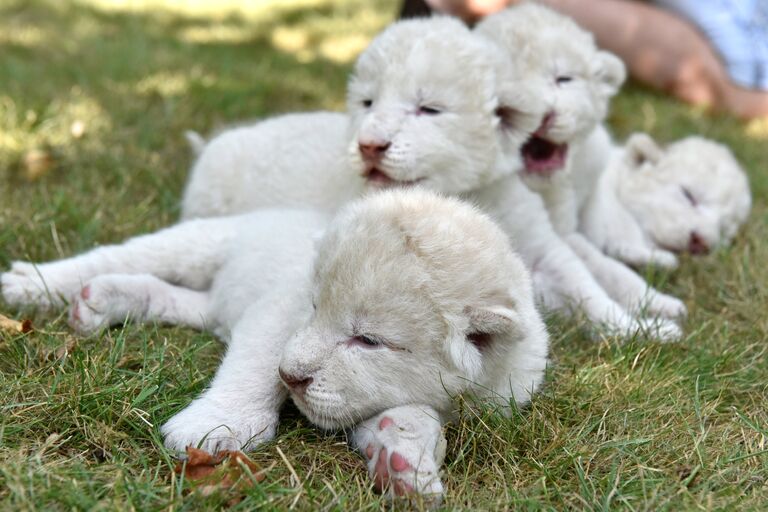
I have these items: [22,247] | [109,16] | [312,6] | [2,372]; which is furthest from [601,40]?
[2,372]

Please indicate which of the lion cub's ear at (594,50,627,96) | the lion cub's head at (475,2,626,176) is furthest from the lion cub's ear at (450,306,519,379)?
the lion cub's ear at (594,50,627,96)

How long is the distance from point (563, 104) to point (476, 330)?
6.92ft

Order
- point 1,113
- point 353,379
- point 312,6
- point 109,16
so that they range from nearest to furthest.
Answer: point 353,379, point 1,113, point 109,16, point 312,6

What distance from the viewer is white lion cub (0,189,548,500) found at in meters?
2.70

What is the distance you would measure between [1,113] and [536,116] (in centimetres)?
355

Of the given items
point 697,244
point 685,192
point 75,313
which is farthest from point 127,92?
point 697,244

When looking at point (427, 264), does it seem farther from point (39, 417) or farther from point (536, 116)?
point (536, 116)

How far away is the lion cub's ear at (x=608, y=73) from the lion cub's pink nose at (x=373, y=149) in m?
1.66

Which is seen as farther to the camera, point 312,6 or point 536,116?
point 312,6

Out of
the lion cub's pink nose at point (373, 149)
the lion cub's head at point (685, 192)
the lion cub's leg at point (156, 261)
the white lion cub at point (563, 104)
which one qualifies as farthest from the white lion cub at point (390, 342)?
the lion cub's head at point (685, 192)

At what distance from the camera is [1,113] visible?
5.49 meters

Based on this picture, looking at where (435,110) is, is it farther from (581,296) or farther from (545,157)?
(581,296)

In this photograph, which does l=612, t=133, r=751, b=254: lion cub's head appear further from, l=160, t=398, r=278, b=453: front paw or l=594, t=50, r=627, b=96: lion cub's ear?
l=160, t=398, r=278, b=453: front paw

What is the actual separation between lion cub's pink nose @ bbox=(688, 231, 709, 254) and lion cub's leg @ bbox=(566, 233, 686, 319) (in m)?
0.77
